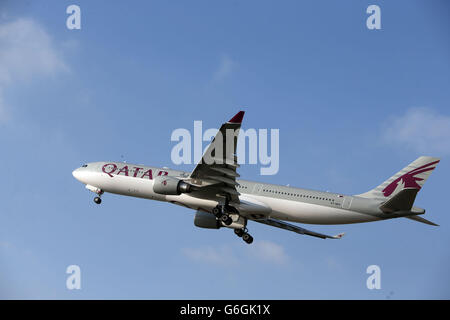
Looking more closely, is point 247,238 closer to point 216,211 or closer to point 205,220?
point 205,220

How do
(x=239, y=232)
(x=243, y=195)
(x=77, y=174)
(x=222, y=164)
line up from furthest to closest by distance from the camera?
1. (x=77, y=174)
2. (x=239, y=232)
3. (x=243, y=195)
4. (x=222, y=164)

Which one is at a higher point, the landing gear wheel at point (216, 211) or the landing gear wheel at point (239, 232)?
the landing gear wheel at point (216, 211)

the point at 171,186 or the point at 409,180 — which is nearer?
the point at 171,186

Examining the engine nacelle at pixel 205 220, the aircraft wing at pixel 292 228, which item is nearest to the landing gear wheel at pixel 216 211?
the engine nacelle at pixel 205 220

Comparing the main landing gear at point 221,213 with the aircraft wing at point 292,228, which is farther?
the aircraft wing at point 292,228

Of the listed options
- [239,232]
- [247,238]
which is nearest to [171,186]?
[239,232]

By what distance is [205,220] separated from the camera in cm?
5016

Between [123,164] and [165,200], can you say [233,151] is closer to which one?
[165,200]

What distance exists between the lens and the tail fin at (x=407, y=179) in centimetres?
4531

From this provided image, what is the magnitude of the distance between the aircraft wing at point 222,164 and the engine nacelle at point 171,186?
101cm

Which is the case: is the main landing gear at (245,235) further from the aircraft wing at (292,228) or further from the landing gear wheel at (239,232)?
the aircraft wing at (292,228)

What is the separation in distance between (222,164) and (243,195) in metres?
7.10
